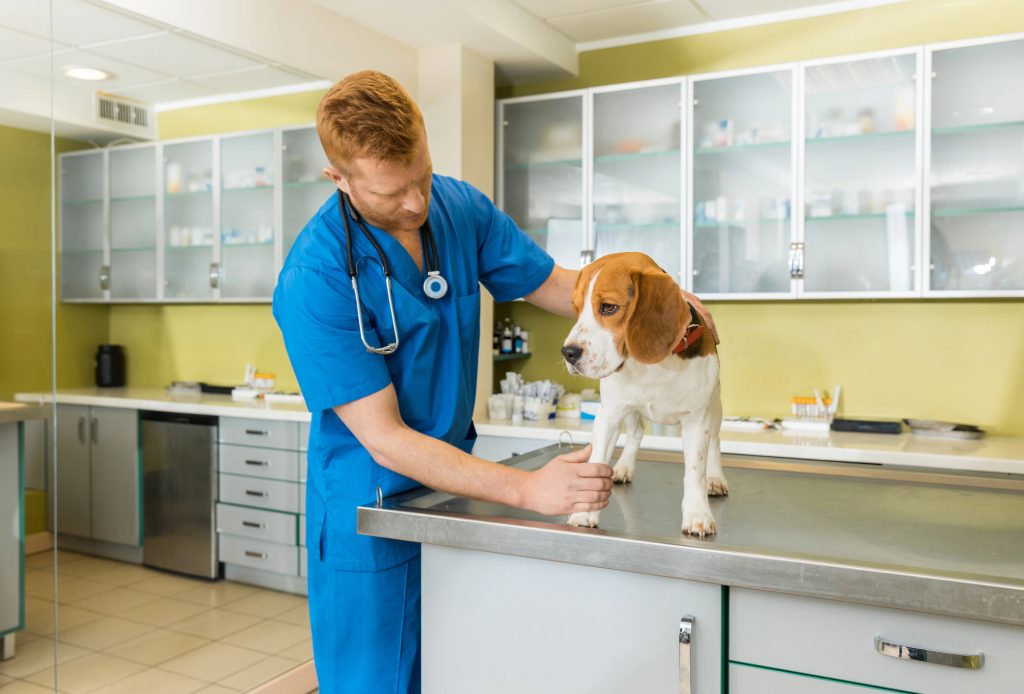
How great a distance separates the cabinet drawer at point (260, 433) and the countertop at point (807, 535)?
2380 millimetres

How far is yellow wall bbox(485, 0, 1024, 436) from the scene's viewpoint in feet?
10.8

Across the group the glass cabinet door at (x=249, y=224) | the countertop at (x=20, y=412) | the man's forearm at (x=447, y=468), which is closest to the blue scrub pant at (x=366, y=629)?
the man's forearm at (x=447, y=468)

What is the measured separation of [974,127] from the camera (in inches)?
122

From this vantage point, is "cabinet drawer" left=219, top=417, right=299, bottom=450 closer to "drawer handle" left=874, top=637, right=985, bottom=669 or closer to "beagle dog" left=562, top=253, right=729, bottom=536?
"beagle dog" left=562, top=253, right=729, bottom=536

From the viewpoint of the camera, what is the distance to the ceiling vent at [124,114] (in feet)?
8.50

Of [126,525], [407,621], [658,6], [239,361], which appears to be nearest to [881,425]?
[658,6]

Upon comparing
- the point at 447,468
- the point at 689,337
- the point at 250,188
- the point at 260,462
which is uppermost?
the point at 250,188

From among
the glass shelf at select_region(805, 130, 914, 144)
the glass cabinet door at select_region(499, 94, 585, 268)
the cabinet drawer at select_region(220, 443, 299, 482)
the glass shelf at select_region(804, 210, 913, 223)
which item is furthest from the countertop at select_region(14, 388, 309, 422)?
the glass shelf at select_region(805, 130, 914, 144)

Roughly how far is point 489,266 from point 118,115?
1637 mm

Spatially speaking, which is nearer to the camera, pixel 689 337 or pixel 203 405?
pixel 689 337

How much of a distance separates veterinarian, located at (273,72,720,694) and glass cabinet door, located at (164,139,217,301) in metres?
2.01

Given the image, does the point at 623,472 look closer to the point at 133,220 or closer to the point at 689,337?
the point at 689,337

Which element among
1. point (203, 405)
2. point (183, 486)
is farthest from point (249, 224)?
point (183, 486)

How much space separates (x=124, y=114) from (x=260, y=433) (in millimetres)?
1577
